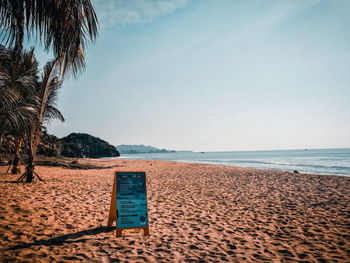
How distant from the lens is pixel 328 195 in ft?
29.1

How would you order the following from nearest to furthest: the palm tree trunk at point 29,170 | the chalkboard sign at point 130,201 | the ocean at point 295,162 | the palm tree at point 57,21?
the palm tree at point 57,21, the chalkboard sign at point 130,201, the palm tree trunk at point 29,170, the ocean at point 295,162

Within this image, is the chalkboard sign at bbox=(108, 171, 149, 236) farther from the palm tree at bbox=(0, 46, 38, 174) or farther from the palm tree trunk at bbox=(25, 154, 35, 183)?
the palm tree trunk at bbox=(25, 154, 35, 183)

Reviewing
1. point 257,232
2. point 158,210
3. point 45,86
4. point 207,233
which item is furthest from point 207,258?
point 45,86

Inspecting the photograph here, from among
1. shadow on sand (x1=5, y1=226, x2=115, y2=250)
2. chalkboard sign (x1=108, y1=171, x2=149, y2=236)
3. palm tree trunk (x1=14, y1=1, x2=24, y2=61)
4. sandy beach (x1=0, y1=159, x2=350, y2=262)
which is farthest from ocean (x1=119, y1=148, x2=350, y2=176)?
palm tree trunk (x1=14, y1=1, x2=24, y2=61)

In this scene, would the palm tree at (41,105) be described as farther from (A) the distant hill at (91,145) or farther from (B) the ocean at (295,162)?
(A) the distant hill at (91,145)

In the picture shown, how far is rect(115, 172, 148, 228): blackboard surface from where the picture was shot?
13.5ft

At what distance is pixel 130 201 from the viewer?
4.25 meters

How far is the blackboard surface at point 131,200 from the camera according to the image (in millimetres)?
4109

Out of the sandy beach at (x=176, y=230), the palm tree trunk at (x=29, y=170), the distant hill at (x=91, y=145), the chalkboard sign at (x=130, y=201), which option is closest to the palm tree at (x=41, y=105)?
the palm tree trunk at (x=29, y=170)

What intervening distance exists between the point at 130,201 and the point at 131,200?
0.03 m

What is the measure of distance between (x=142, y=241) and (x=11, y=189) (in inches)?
236

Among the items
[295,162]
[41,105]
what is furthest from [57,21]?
[295,162]

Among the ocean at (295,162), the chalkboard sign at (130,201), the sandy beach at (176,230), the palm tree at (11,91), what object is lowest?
the ocean at (295,162)

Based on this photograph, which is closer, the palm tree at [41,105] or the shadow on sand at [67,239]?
the shadow on sand at [67,239]
